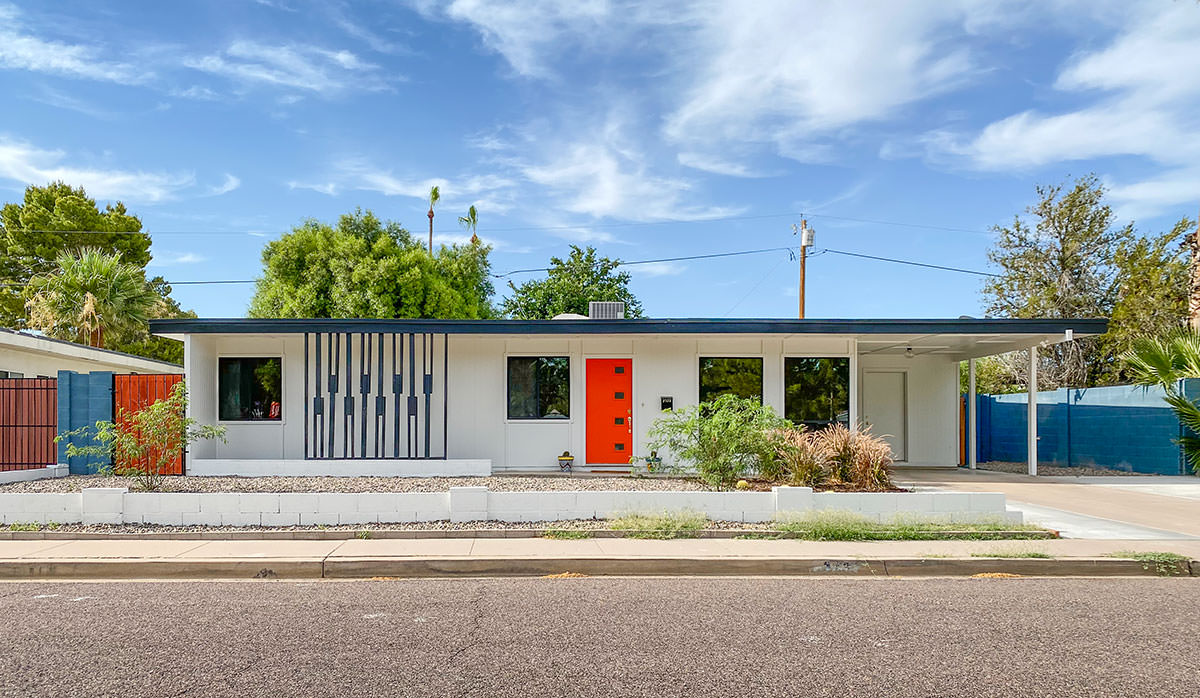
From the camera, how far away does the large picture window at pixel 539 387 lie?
16734mm

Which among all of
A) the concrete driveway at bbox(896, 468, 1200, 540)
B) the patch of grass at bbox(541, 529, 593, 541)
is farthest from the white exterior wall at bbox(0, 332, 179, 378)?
the concrete driveway at bbox(896, 468, 1200, 540)

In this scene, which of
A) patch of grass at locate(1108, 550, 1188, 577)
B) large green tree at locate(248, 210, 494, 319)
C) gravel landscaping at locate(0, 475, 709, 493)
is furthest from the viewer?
large green tree at locate(248, 210, 494, 319)

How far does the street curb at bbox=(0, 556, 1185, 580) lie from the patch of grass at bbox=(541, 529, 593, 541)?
1198 mm

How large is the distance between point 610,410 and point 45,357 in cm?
1376

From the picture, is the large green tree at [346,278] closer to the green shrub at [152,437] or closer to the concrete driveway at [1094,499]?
the green shrub at [152,437]

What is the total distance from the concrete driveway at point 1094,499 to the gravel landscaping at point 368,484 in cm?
467

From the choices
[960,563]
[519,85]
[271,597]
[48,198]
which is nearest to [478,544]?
[271,597]

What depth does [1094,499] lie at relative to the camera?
45.3 ft

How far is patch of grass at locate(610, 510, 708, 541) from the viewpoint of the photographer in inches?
386

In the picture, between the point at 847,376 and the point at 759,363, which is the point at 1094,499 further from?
the point at 759,363

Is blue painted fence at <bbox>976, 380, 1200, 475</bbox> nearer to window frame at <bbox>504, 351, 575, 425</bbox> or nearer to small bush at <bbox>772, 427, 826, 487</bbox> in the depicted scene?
small bush at <bbox>772, 427, 826, 487</bbox>

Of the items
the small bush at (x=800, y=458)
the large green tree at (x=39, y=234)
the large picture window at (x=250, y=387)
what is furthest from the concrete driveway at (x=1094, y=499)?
the large green tree at (x=39, y=234)

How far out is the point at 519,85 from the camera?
73.3 feet

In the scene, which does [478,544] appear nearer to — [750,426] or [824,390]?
[750,426]
